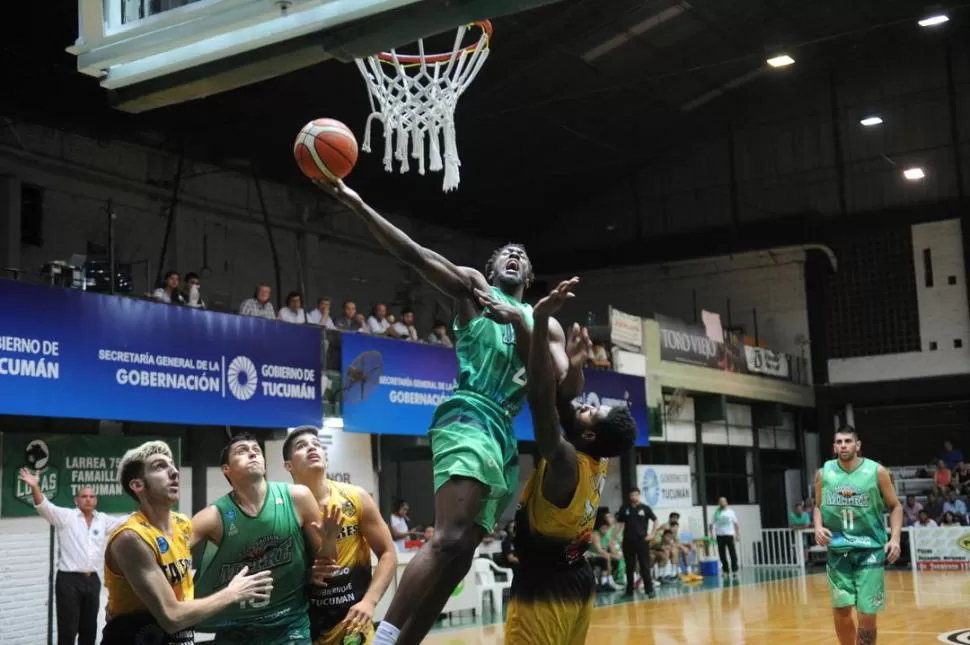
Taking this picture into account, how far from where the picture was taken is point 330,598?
5449 mm

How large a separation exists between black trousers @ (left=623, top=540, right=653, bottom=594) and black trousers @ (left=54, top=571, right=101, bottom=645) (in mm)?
9737

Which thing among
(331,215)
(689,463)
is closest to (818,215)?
(689,463)

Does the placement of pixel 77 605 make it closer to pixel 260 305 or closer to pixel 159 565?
pixel 260 305

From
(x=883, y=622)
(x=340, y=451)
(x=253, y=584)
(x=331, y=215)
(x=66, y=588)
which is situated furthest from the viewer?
(x=331, y=215)

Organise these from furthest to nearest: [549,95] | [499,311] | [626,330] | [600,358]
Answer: [626,330] < [549,95] < [600,358] < [499,311]

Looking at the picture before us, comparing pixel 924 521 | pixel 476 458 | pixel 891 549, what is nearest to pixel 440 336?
pixel 891 549

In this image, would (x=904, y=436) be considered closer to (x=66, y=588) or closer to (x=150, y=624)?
(x=66, y=588)

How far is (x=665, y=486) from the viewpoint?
23.5 metres

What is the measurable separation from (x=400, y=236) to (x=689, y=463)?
21.9 metres

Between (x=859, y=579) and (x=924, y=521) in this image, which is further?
(x=924, y=521)

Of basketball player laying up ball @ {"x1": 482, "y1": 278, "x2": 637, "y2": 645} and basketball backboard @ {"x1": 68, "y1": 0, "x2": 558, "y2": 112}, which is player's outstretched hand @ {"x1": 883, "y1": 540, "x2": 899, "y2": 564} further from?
basketball backboard @ {"x1": 68, "y1": 0, "x2": 558, "y2": 112}

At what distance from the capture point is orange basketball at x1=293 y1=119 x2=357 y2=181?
4918mm

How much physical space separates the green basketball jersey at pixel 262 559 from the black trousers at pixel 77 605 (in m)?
6.79

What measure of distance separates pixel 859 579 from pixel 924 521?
1666cm
